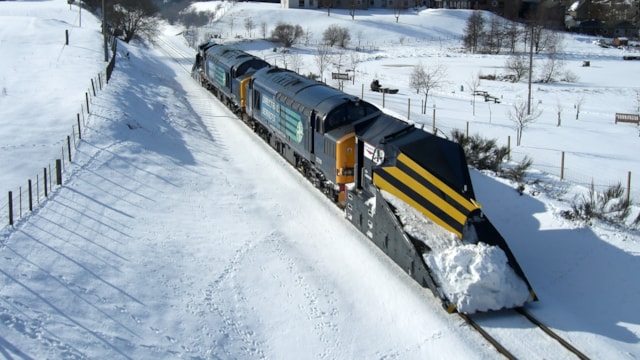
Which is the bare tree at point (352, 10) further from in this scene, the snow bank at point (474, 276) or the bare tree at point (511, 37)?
the snow bank at point (474, 276)

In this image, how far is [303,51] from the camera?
9044 centimetres

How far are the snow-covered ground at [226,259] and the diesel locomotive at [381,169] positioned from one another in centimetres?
65

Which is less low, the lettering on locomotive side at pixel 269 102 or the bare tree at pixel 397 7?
the bare tree at pixel 397 7

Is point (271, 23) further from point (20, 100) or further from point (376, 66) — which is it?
point (20, 100)

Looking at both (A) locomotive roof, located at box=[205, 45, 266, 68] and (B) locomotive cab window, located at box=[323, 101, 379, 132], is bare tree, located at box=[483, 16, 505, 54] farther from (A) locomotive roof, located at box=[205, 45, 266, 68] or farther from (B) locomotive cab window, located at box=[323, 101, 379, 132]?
(B) locomotive cab window, located at box=[323, 101, 379, 132]

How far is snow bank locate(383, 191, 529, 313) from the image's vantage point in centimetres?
1239

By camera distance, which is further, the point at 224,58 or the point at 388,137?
the point at 224,58

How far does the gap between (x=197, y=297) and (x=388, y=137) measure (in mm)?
6442

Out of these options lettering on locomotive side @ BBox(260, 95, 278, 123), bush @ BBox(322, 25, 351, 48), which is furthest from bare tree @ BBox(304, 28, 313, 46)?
lettering on locomotive side @ BBox(260, 95, 278, 123)

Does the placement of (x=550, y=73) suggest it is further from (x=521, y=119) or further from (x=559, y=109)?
(x=521, y=119)

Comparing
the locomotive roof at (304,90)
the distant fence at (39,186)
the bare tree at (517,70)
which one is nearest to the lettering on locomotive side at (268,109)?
the locomotive roof at (304,90)

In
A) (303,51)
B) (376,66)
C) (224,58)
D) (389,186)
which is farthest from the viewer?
(303,51)

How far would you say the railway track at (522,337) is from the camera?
11.2 meters

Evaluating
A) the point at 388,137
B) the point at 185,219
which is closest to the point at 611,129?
the point at 388,137
